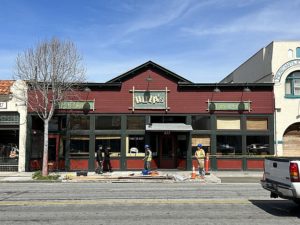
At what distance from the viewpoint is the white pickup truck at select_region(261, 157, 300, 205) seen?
9.39 meters

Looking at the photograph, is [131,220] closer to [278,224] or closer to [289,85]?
[278,224]

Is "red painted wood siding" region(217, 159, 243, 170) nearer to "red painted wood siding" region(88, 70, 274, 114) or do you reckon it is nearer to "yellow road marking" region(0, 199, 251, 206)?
"red painted wood siding" region(88, 70, 274, 114)

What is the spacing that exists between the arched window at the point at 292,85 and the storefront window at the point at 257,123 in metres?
2.31

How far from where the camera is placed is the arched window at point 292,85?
84.8 ft

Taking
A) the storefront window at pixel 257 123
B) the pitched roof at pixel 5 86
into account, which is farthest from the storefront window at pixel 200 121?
the pitched roof at pixel 5 86

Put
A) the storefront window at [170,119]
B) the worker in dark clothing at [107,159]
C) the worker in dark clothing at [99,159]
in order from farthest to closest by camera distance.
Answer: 1. the storefront window at [170,119]
2. the worker in dark clothing at [107,159]
3. the worker in dark clothing at [99,159]

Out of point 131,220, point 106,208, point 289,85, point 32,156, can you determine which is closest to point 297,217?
point 131,220

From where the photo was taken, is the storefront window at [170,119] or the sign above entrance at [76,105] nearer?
the sign above entrance at [76,105]

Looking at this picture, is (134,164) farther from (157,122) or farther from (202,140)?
(202,140)

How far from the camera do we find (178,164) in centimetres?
2627

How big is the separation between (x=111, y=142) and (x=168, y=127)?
12.9 ft

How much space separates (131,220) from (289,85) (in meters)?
20.0

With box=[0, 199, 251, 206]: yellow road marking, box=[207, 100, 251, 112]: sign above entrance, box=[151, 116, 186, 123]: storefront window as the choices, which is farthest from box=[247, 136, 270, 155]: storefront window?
box=[0, 199, 251, 206]: yellow road marking

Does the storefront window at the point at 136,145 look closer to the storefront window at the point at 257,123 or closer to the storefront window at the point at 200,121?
the storefront window at the point at 200,121
